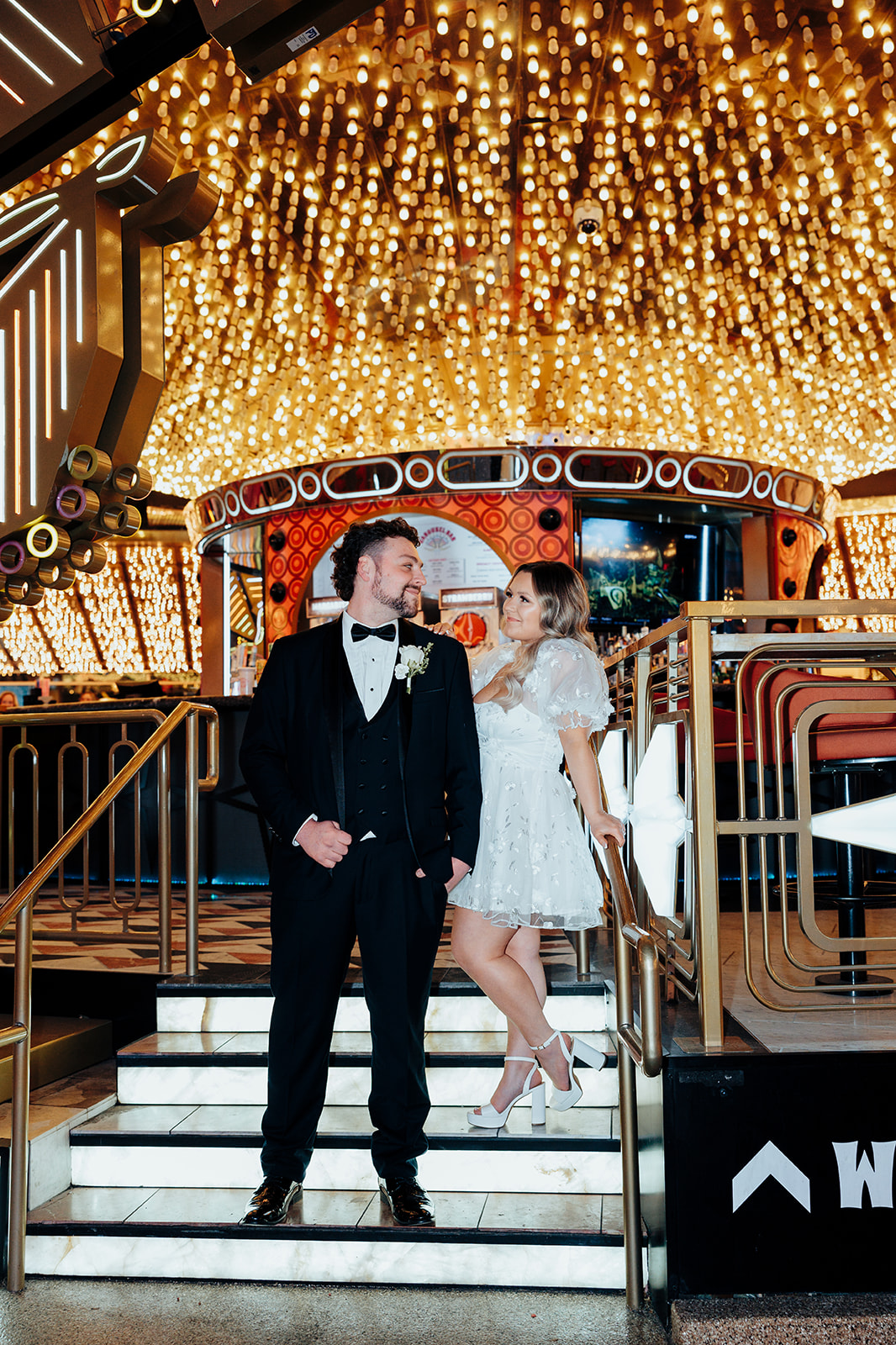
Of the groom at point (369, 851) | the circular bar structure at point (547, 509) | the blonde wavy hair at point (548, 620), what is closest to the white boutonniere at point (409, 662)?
the groom at point (369, 851)

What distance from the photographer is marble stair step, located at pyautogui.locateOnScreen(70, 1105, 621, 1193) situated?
119 inches

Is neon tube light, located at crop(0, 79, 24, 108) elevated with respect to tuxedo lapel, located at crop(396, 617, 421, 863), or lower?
elevated

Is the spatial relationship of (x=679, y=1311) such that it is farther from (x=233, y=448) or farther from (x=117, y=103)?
(x=233, y=448)

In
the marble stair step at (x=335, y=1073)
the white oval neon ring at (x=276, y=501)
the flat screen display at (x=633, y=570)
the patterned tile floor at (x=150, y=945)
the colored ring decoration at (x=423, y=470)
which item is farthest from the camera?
the white oval neon ring at (x=276, y=501)

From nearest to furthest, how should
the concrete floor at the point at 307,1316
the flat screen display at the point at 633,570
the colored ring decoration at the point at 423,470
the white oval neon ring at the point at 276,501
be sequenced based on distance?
the concrete floor at the point at 307,1316
the colored ring decoration at the point at 423,470
the flat screen display at the point at 633,570
the white oval neon ring at the point at 276,501

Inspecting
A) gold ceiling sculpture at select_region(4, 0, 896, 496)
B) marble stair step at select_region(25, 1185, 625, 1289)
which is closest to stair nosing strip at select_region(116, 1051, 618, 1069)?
marble stair step at select_region(25, 1185, 625, 1289)

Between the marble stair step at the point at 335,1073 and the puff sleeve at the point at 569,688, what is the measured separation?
1123 mm

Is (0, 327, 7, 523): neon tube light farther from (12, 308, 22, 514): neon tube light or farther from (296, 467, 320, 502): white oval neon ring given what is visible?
(296, 467, 320, 502): white oval neon ring

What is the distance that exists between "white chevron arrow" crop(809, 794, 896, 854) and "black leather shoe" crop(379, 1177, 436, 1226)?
4.63 feet

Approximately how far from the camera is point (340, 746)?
285cm

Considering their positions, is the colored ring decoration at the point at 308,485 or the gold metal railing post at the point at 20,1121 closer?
the gold metal railing post at the point at 20,1121

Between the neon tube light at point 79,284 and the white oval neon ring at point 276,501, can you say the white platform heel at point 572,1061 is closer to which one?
the neon tube light at point 79,284

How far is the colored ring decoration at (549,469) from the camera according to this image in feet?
29.9

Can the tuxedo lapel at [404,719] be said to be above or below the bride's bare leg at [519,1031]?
above
